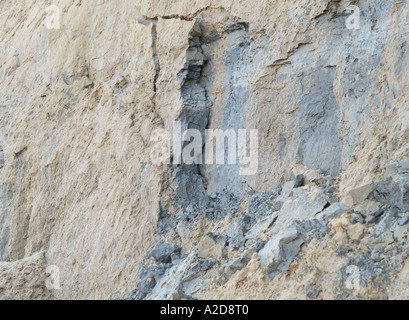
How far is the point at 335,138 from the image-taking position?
657 centimetres

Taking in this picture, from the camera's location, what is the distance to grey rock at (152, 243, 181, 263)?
704 cm

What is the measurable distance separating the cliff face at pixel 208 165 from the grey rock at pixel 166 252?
0.02 meters

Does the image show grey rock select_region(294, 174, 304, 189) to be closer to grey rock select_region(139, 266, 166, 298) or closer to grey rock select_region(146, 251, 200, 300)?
grey rock select_region(146, 251, 200, 300)

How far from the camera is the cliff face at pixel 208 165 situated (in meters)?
5.29

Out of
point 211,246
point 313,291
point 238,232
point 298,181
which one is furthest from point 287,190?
point 313,291

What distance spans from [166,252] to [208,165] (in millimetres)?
1494

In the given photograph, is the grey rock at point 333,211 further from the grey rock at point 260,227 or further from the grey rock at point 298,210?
the grey rock at point 260,227

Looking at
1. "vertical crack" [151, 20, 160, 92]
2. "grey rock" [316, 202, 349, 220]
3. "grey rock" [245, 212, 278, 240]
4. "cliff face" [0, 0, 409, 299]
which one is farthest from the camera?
"vertical crack" [151, 20, 160, 92]

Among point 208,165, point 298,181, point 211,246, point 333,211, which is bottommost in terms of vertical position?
point 211,246

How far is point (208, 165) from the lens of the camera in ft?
25.9

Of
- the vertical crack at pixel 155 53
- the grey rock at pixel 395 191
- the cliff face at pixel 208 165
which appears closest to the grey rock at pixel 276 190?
the cliff face at pixel 208 165

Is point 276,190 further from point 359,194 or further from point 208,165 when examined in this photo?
point 359,194

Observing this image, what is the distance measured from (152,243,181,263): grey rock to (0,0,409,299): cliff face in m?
0.02

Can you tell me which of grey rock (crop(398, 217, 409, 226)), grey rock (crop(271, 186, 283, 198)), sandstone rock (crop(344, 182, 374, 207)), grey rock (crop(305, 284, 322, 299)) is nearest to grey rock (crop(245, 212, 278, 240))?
grey rock (crop(271, 186, 283, 198))
